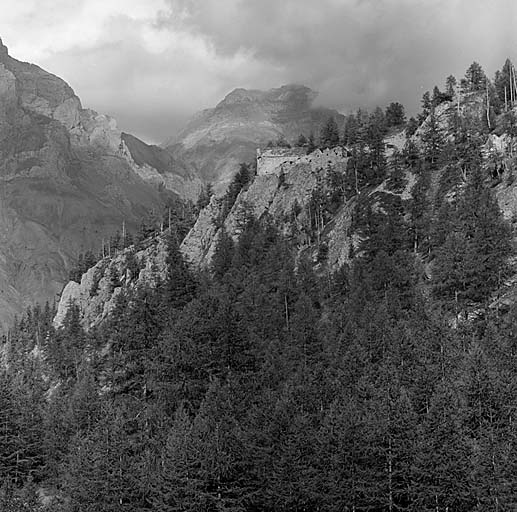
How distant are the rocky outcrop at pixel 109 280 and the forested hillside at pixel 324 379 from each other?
1003 inches

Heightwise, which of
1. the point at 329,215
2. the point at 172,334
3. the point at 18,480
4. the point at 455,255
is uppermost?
the point at 329,215

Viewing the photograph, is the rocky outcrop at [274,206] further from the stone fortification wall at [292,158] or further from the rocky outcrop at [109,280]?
the rocky outcrop at [109,280]

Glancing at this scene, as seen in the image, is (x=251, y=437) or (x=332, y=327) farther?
(x=332, y=327)

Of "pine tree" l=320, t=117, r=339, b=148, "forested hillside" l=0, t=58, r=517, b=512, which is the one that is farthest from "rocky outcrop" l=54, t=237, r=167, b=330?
"pine tree" l=320, t=117, r=339, b=148

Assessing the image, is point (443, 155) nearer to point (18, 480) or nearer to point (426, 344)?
point (426, 344)

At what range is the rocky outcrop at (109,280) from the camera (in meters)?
136

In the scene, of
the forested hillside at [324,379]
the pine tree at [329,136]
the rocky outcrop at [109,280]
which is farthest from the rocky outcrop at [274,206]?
the forested hillside at [324,379]

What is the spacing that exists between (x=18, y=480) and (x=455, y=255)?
154 ft

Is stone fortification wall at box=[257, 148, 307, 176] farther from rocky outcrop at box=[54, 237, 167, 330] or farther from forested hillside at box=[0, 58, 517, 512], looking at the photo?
forested hillside at box=[0, 58, 517, 512]

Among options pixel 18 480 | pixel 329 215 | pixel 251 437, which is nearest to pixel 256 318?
pixel 18 480

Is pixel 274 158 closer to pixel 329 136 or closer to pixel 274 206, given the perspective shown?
pixel 329 136

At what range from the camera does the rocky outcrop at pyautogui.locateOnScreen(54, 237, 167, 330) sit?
136m

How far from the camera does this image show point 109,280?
14712 centimetres

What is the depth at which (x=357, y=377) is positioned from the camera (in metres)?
60.5
